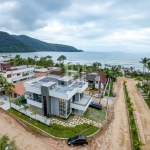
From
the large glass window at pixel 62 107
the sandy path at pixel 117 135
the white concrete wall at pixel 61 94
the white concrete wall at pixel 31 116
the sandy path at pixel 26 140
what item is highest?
the white concrete wall at pixel 61 94

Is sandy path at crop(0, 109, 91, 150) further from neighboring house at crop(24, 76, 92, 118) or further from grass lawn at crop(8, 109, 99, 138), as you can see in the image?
neighboring house at crop(24, 76, 92, 118)

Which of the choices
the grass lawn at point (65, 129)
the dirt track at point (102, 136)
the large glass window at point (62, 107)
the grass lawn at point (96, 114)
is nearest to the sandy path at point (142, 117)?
the dirt track at point (102, 136)

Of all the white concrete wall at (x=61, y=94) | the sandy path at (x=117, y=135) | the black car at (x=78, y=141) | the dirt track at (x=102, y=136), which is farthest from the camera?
the white concrete wall at (x=61, y=94)

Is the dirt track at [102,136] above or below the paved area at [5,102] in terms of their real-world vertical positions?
below

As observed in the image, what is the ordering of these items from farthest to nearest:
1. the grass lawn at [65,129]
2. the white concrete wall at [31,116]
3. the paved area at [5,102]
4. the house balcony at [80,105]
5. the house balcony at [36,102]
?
the paved area at [5,102] → the house balcony at [36,102] → the house balcony at [80,105] → the white concrete wall at [31,116] → the grass lawn at [65,129]

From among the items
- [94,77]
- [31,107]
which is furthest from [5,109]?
[94,77]

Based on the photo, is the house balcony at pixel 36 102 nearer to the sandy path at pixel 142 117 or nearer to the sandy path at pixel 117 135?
the sandy path at pixel 117 135

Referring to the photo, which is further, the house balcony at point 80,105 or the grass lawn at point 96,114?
the grass lawn at point 96,114

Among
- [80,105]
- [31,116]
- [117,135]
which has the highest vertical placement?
[80,105]

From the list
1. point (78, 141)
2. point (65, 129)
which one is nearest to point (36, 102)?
point (65, 129)

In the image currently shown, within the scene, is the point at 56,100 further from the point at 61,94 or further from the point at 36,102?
the point at 36,102
